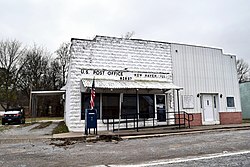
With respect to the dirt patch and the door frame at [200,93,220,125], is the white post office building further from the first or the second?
the dirt patch

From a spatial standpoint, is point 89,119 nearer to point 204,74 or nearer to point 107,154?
point 107,154

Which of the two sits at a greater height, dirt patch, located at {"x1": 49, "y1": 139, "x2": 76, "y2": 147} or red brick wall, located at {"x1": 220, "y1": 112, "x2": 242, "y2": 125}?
red brick wall, located at {"x1": 220, "y1": 112, "x2": 242, "y2": 125}

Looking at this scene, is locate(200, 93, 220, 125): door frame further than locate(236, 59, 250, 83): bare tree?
No

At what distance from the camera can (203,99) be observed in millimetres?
16812

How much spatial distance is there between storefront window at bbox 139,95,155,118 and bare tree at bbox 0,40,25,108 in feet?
90.9

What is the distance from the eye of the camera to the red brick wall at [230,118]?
16955 mm

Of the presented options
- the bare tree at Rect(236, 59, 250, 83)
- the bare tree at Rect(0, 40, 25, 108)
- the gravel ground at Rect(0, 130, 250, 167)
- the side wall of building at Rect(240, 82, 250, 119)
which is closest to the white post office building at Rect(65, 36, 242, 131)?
the gravel ground at Rect(0, 130, 250, 167)

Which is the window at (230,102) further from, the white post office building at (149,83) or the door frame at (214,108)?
the door frame at (214,108)

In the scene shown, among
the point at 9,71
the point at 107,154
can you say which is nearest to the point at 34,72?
the point at 9,71

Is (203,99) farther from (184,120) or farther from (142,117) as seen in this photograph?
(142,117)

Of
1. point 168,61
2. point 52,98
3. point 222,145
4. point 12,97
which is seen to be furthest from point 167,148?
point 52,98

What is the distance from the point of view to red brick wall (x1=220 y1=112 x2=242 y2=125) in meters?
17.0

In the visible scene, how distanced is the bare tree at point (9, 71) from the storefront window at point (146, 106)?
2772 cm

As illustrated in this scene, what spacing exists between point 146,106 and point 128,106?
4.04 feet
